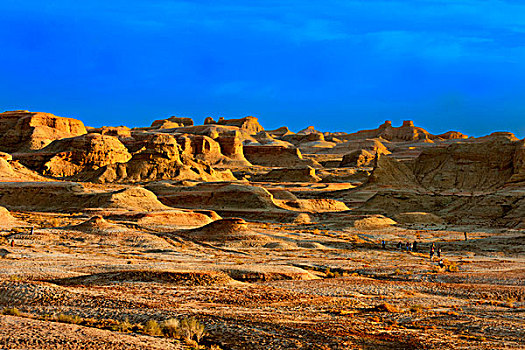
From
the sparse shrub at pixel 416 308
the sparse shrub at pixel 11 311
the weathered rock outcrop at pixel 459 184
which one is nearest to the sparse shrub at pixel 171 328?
the sparse shrub at pixel 11 311

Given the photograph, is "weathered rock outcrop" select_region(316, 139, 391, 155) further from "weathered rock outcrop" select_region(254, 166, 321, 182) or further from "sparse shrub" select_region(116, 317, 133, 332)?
"sparse shrub" select_region(116, 317, 133, 332)

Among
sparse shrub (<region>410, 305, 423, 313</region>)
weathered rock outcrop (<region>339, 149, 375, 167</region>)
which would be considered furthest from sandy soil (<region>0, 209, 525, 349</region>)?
weathered rock outcrop (<region>339, 149, 375, 167</region>)

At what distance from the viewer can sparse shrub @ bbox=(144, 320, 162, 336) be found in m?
11.8

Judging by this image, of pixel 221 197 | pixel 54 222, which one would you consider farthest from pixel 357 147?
pixel 54 222

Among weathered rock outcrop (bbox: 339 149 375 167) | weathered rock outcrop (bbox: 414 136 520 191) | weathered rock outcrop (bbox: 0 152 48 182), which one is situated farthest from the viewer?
weathered rock outcrop (bbox: 339 149 375 167)

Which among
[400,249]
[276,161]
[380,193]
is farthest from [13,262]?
[276,161]

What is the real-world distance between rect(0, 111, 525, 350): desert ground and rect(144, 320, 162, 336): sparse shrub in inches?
2.2

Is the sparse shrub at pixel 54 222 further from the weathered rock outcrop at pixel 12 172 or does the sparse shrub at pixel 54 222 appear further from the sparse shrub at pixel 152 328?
the sparse shrub at pixel 152 328

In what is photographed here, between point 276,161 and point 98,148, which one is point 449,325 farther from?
point 276,161

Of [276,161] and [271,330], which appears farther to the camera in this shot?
[276,161]

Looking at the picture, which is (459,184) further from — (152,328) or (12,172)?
(152,328)

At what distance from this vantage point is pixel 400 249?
122 feet

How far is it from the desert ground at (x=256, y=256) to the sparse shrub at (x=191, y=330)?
0.05 metres

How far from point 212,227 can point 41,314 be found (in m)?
26.4
